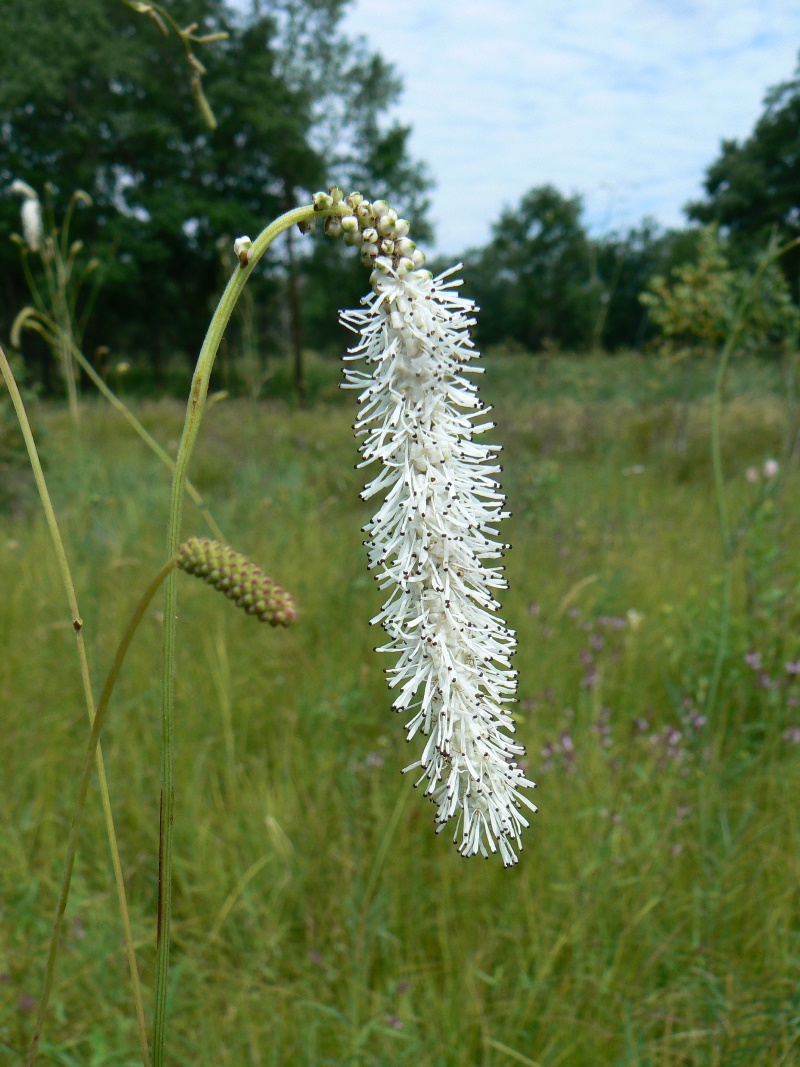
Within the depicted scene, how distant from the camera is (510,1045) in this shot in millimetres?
1719

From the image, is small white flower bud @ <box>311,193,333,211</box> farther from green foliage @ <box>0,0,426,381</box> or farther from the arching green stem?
green foliage @ <box>0,0,426,381</box>

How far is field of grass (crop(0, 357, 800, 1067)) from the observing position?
1772 millimetres

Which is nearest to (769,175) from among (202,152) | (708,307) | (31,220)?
(202,152)

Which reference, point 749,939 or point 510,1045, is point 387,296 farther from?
point 749,939

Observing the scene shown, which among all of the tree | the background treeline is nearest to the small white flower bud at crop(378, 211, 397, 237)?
the background treeline

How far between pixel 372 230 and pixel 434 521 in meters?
0.27

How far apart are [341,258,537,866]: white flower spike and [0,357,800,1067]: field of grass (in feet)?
3.35

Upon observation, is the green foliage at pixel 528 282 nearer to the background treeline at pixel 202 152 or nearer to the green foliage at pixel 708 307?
the background treeline at pixel 202 152

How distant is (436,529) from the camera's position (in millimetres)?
728

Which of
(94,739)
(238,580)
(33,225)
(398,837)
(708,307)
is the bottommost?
(398,837)

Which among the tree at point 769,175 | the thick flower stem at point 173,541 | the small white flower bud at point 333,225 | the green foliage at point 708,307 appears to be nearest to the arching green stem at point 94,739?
the thick flower stem at point 173,541

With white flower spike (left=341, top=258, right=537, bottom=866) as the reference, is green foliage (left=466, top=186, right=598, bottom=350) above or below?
above

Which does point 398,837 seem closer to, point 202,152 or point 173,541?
point 173,541

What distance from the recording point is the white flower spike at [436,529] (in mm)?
725
